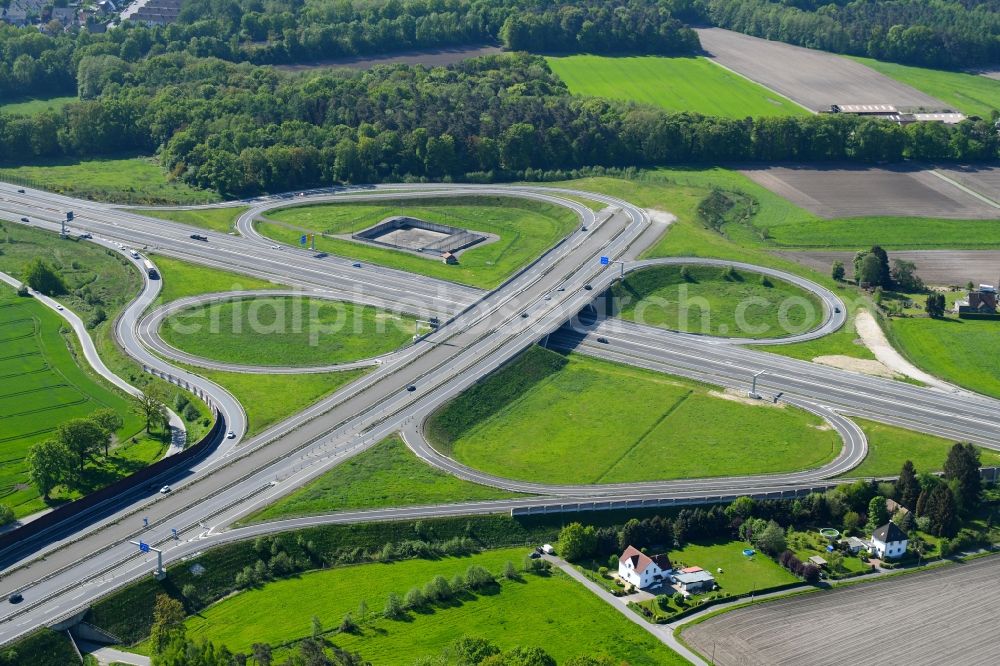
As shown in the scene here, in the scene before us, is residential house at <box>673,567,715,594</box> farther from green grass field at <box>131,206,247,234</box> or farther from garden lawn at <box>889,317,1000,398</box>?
green grass field at <box>131,206,247,234</box>

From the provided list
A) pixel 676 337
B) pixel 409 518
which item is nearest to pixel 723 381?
pixel 676 337

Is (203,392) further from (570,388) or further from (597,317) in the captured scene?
(597,317)

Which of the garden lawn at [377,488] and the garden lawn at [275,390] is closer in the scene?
the garden lawn at [377,488]

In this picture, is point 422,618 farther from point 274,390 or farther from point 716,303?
point 716,303

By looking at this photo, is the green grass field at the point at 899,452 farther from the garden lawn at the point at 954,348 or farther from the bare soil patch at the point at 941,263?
the bare soil patch at the point at 941,263

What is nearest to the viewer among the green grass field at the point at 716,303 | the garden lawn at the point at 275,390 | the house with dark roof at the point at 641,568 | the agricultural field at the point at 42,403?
the house with dark roof at the point at 641,568

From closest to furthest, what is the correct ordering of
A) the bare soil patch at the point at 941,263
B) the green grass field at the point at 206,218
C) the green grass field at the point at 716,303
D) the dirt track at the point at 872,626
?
the dirt track at the point at 872,626
the green grass field at the point at 716,303
the bare soil patch at the point at 941,263
the green grass field at the point at 206,218

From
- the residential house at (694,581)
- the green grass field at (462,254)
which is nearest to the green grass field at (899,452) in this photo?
the residential house at (694,581)

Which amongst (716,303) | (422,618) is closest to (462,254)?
(716,303)
